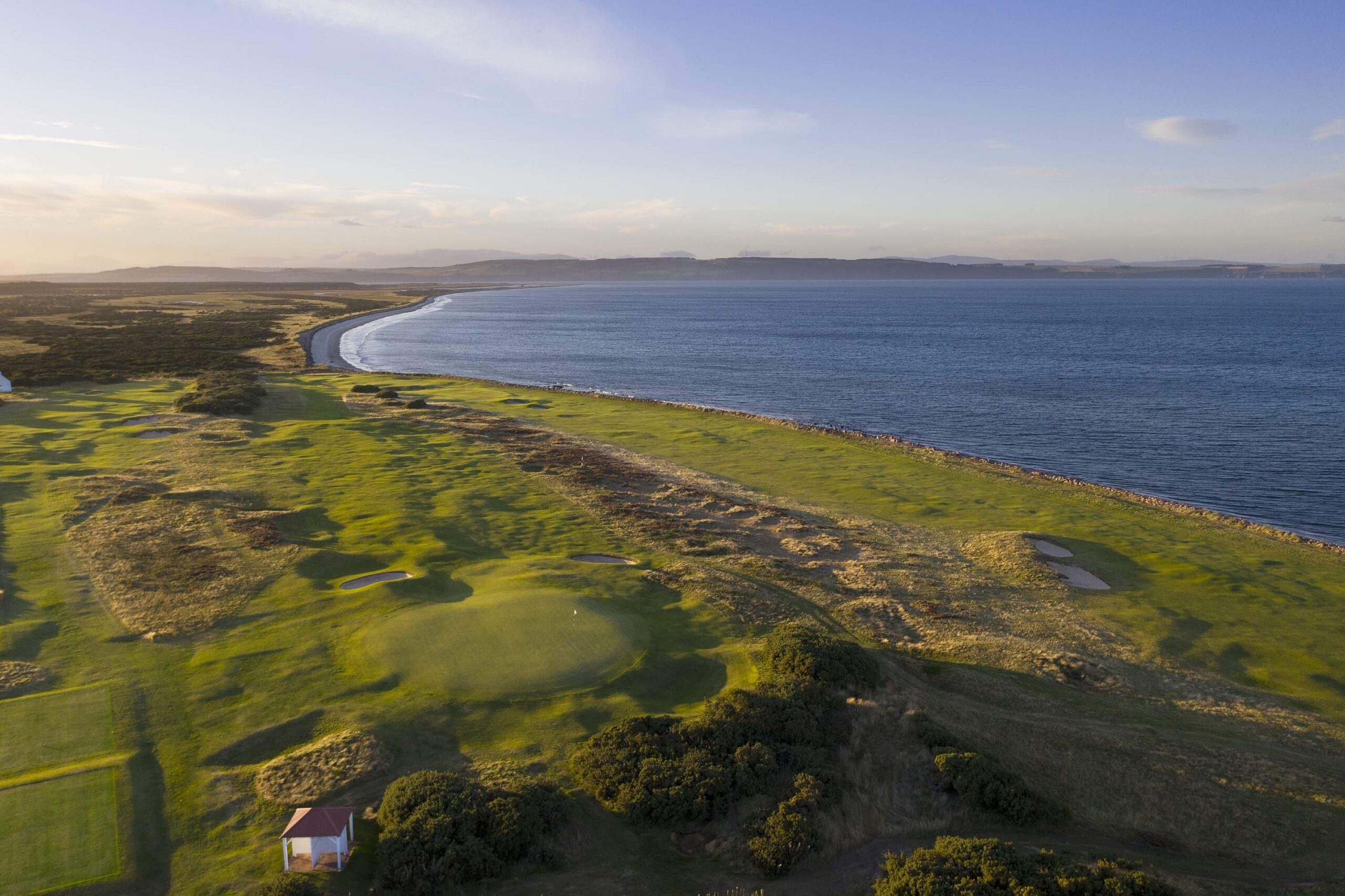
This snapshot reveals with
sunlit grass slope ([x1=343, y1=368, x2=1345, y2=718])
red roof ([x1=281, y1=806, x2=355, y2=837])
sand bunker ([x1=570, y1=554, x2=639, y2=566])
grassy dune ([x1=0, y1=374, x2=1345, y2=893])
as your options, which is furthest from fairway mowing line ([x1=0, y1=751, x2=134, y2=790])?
sunlit grass slope ([x1=343, y1=368, x2=1345, y2=718])

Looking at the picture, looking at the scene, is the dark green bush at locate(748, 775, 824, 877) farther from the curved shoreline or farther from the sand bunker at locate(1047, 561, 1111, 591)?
the curved shoreline

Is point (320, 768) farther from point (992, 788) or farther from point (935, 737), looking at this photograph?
point (992, 788)

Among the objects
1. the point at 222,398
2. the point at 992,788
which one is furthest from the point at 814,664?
the point at 222,398

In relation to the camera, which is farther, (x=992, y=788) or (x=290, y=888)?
(x=992, y=788)

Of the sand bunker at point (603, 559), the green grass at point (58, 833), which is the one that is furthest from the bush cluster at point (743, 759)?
the sand bunker at point (603, 559)

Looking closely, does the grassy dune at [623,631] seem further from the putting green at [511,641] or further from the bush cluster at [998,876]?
the bush cluster at [998,876]

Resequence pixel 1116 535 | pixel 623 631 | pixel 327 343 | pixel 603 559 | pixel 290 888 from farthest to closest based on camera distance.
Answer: pixel 327 343, pixel 1116 535, pixel 603 559, pixel 623 631, pixel 290 888
